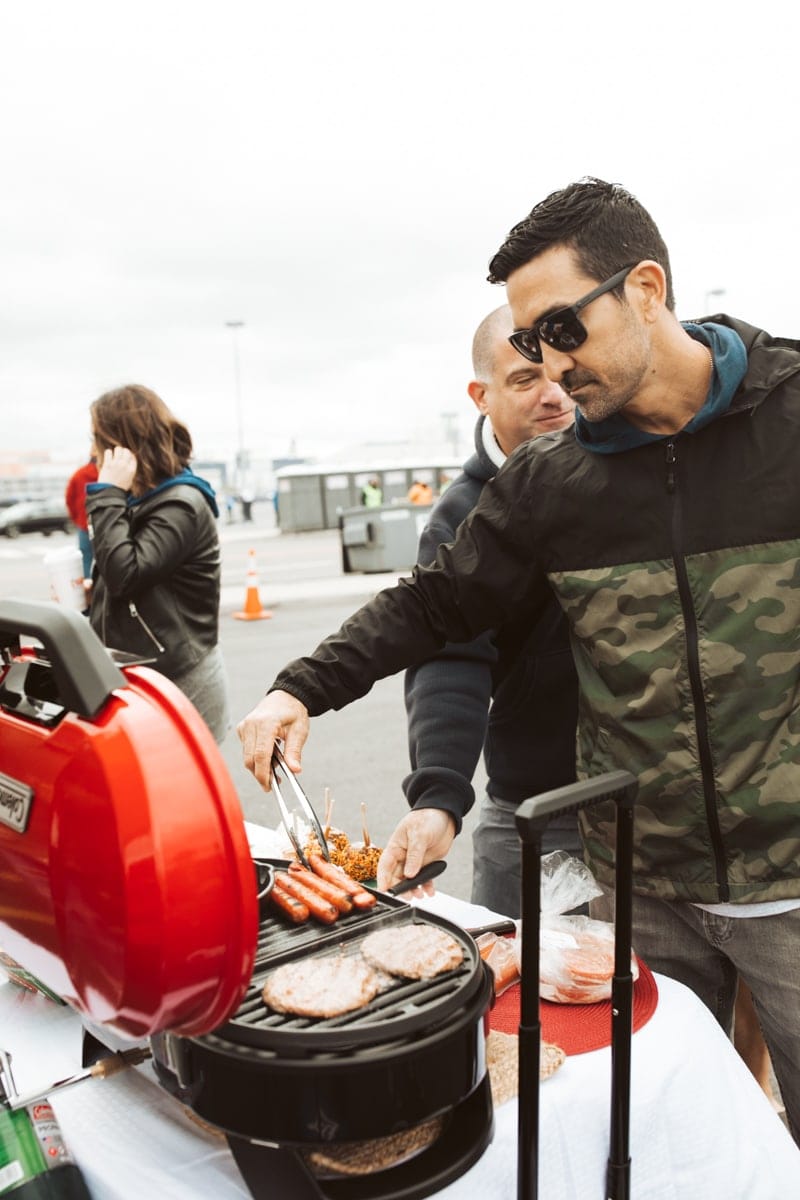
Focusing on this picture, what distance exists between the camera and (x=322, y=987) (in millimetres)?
1233

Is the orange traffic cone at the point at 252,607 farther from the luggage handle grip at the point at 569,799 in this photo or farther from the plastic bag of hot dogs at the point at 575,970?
the luggage handle grip at the point at 569,799

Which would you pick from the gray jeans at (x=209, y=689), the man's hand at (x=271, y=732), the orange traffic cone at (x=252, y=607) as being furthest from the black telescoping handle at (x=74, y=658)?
the orange traffic cone at (x=252, y=607)

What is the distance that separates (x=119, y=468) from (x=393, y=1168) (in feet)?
9.87

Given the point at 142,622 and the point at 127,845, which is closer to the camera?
the point at 127,845

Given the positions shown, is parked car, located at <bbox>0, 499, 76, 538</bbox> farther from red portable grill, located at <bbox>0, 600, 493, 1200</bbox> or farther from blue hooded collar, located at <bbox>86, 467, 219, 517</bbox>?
red portable grill, located at <bbox>0, 600, 493, 1200</bbox>

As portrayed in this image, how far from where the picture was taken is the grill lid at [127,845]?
3.07 feet

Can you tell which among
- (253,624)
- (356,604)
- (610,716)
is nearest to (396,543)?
(356,604)

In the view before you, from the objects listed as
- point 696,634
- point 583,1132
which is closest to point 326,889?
point 583,1132

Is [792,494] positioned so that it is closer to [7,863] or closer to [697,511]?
[697,511]

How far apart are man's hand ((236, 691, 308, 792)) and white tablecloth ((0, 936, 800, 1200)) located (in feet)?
1.56

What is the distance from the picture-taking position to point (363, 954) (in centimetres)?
134

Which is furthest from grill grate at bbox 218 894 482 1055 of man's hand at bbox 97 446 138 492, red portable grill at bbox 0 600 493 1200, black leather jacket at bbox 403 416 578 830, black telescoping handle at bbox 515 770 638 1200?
man's hand at bbox 97 446 138 492

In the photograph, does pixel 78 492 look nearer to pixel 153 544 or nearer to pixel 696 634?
pixel 153 544

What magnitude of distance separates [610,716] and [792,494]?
1.64 ft
